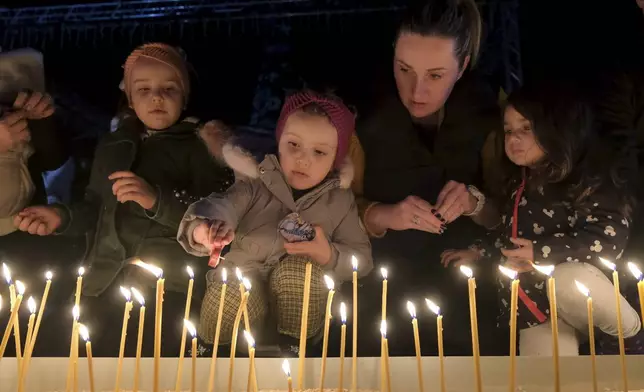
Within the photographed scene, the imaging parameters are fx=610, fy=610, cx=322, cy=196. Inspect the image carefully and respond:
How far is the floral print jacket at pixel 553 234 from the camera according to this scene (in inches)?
85.9

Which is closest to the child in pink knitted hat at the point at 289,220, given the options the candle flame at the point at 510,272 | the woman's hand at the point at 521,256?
the woman's hand at the point at 521,256

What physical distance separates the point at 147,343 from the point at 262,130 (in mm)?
940

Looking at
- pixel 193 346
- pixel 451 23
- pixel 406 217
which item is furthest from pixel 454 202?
pixel 193 346

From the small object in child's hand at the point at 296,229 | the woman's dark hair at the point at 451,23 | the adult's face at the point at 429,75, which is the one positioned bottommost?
the small object in child's hand at the point at 296,229

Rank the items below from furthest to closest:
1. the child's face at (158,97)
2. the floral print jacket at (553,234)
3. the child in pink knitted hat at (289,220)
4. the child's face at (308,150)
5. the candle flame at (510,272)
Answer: the child's face at (158,97), the child's face at (308,150), the child in pink knitted hat at (289,220), the floral print jacket at (553,234), the candle flame at (510,272)

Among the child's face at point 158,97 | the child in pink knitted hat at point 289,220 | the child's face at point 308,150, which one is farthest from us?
the child's face at point 158,97

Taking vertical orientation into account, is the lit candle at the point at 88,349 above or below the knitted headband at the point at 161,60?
below

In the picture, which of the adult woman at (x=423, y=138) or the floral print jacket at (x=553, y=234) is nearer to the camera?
the floral print jacket at (x=553, y=234)

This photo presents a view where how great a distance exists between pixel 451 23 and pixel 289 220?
3.32 feet

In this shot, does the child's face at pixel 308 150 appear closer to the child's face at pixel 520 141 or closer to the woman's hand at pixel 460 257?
the woman's hand at pixel 460 257

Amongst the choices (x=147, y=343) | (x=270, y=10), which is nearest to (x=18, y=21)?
(x=270, y=10)

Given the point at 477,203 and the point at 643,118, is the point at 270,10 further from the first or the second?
the point at 643,118

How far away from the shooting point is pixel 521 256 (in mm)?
2221

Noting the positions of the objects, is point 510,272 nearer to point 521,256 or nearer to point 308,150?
point 521,256
